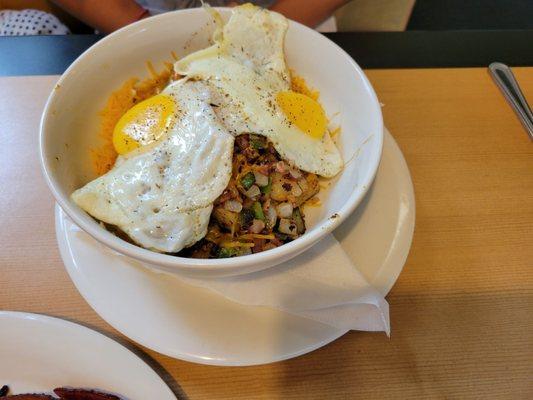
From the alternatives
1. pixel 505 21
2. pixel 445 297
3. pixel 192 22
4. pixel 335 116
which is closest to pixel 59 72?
pixel 192 22

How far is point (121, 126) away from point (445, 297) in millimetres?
903

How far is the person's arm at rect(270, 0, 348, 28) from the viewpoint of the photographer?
1595 mm

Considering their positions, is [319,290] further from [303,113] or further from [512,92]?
[512,92]

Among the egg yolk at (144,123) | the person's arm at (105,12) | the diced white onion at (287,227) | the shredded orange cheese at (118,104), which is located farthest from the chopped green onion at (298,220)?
the person's arm at (105,12)

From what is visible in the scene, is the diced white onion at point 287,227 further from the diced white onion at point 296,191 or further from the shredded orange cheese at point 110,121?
the shredded orange cheese at point 110,121

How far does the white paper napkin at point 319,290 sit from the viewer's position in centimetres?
84

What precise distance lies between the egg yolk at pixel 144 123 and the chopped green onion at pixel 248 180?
0.76 ft

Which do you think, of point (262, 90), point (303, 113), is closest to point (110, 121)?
point (262, 90)

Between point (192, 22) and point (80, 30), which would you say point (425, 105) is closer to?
point (192, 22)

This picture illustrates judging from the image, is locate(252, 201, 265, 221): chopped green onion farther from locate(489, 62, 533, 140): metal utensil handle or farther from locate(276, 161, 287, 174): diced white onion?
locate(489, 62, 533, 140): metal utensil handle

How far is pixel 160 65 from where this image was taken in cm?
119

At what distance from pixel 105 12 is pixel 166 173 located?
0.94 metres

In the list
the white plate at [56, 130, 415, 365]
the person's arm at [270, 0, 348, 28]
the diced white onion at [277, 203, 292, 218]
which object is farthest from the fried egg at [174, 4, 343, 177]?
the person's arm at [270, 0, 348, 28]

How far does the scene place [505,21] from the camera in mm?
3059
